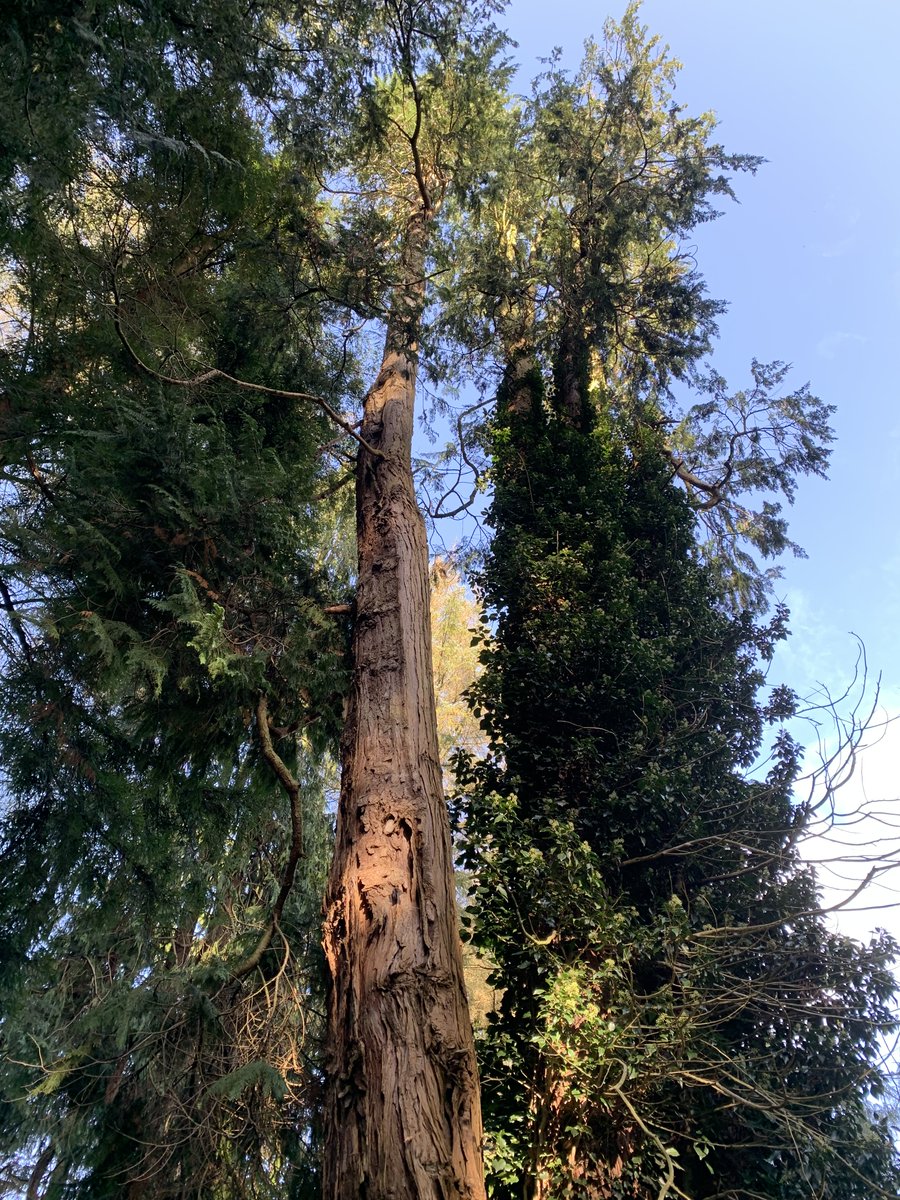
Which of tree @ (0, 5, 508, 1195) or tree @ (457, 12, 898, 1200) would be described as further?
tree @ (457, 12, 898, 1200)

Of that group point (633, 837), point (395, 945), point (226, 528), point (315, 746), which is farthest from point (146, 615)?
point (633, 837)

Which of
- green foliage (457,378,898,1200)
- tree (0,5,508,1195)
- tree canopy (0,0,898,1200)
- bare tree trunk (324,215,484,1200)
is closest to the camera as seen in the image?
bare tree trunk (324,215,484,1200)

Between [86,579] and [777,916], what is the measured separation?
17.0 feet

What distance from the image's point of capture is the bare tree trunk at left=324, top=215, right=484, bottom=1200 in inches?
97.5

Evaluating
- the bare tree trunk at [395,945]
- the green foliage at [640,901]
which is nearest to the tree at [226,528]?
the bare tree trunk at [395,945]

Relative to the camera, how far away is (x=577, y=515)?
7074mm

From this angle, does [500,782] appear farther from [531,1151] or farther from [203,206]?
[203,206]

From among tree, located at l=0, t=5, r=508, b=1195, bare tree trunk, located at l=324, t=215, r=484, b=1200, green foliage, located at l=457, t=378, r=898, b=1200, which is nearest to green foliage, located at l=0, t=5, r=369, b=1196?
tree, located at l=0, t=5, r=508, b=1195

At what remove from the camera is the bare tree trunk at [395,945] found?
2.48 metres

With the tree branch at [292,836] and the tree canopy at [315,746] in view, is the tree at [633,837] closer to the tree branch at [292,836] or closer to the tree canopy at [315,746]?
the tree canopy at [315,746]

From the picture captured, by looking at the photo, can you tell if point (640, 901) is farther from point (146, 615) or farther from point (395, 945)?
point (146, 615)

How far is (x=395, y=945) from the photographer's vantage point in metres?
2.93

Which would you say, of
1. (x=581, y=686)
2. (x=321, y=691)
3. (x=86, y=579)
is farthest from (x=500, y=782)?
(x=86, y=579)

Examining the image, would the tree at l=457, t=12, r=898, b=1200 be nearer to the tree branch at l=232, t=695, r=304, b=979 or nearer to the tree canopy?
the tree canopy
